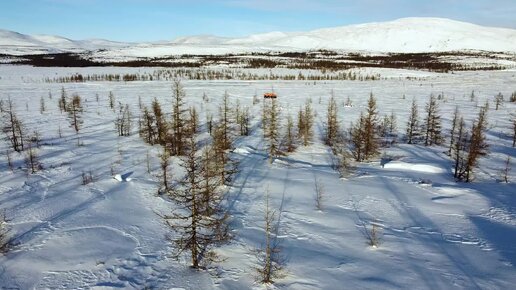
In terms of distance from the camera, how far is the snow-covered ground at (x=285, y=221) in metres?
7.27

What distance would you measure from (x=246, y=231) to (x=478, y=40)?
14551 cm

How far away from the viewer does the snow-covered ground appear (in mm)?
7273

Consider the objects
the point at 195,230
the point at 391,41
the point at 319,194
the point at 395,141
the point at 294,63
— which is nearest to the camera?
the point at 195,230

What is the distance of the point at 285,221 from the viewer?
9.76 meters

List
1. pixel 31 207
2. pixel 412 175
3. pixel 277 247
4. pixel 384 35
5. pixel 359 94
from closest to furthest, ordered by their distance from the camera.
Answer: pixel 277 247 < pixel 31 207 < pixel 412 175 < pixel 359 94 < pixel 384 35

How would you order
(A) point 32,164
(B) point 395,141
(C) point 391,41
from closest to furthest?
(A) point 32,164
(B) point 395,141
(C) point 391,41

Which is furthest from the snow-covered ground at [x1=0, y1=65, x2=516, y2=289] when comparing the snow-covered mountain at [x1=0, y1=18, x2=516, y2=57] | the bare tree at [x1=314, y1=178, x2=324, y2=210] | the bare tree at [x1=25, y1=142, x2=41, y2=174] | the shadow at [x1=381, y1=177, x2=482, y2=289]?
the snow-covered mountain at [x1=0, y1=18, x2=516, y2=57]

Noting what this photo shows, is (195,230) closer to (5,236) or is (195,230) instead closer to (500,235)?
(5,236)

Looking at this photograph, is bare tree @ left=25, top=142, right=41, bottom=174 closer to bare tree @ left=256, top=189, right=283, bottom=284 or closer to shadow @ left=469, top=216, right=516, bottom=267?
bare tree @ left=256, top=189, right=283, bottom=284

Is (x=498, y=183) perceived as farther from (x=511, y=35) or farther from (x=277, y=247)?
(x=511, y=35)

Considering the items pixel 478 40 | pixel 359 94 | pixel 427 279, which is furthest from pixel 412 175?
pixel 478 40

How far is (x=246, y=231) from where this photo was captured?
9227 millimetres

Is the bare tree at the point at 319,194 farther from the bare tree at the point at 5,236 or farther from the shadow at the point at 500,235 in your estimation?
the bare tree at the point at 5,236

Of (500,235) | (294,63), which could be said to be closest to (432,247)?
(500,235)
